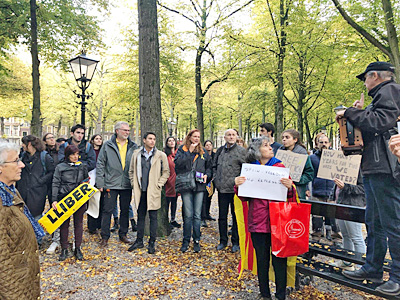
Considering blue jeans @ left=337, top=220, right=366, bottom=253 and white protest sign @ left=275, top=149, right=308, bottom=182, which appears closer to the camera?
blue jeans @ left=337, top=220, right=366, bottom=253

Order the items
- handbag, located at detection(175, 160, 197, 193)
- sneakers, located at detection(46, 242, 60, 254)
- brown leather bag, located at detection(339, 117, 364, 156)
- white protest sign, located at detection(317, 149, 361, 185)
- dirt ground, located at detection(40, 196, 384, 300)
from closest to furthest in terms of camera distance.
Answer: brown leather bag, located at detection(339, 117, 364, 156), dirt ground, located at detection(40, 196, 384, 300), white protest sign, located at detection(317, 149, 361, 185), sneakers, located at detection(46, 242, 60, 254), handbag, located at detection(175, 160, 197, 193)

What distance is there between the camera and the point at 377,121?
2488 millimetres

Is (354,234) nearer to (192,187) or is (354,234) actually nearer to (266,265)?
(266,265)

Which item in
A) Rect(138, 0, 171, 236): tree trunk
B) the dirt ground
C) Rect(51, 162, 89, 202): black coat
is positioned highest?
Rect(138, 0, 171, 236): tree trunk

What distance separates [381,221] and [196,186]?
10.7 ft

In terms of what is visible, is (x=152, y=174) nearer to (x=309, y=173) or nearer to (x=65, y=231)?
(x=65, y=231)

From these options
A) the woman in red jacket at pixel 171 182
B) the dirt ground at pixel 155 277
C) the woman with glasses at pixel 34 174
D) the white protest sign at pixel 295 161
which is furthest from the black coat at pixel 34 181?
the white protest sign at pixel 295 161

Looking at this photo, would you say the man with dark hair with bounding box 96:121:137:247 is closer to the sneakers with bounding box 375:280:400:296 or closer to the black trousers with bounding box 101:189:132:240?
the black trousers with bounding box 101:189:132:240

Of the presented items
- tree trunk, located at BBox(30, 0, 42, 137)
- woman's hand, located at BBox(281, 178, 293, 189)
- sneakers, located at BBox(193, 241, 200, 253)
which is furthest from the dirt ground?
tree trunk, located at BBox(30, 0, 42, 137)

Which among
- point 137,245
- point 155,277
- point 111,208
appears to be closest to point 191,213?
point 137,245

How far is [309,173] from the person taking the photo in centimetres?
496

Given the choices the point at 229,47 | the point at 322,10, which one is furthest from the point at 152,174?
the point at 322,10

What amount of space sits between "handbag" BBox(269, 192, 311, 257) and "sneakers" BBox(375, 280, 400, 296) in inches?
32.1

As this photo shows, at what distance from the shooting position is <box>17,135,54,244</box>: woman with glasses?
5.29 meters
